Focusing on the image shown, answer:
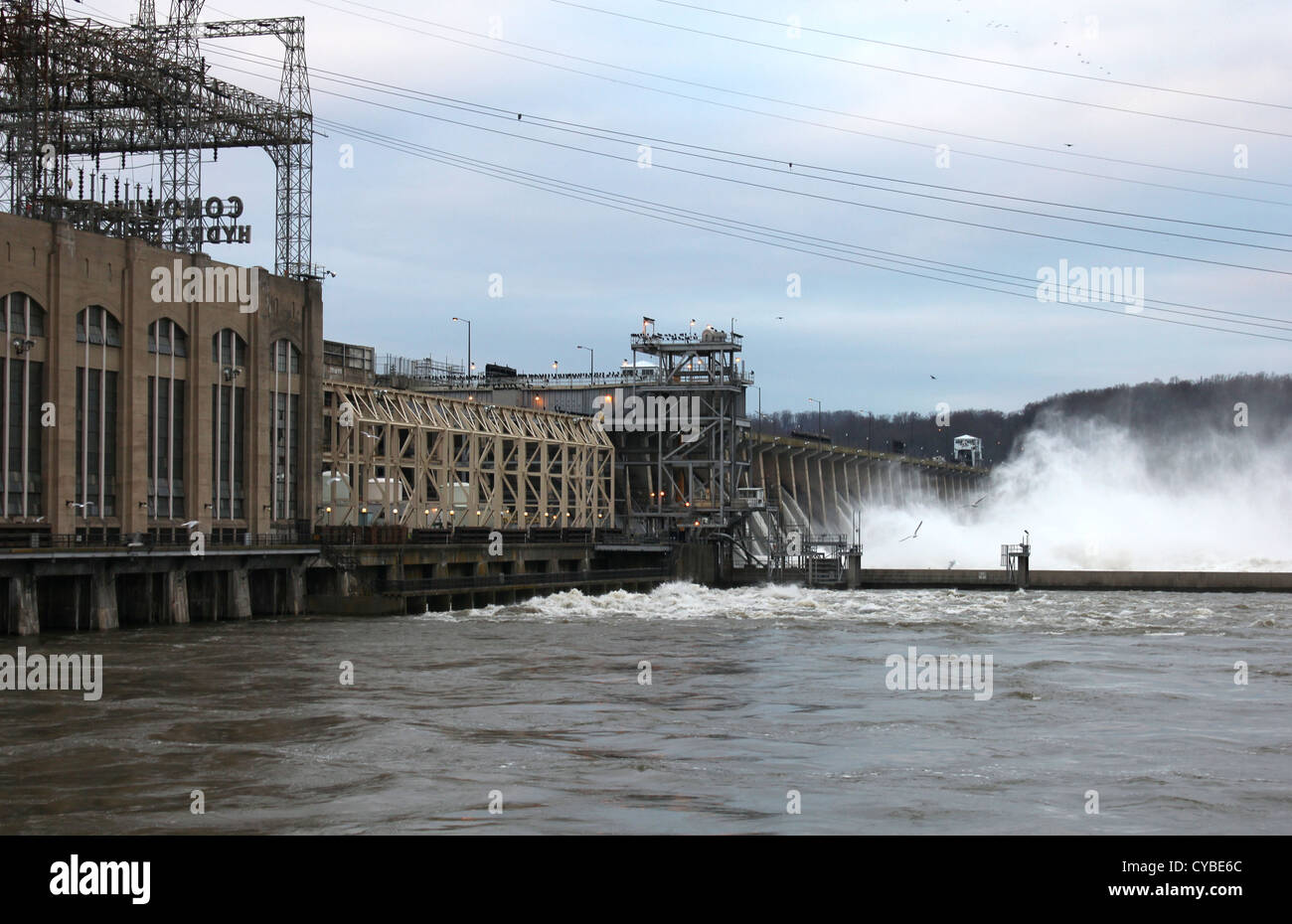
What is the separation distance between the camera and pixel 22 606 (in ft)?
161

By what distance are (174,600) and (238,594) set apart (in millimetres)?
3987

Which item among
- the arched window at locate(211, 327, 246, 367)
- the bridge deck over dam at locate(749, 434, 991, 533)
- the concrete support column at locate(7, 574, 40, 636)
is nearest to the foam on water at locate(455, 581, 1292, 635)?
the arched window at locate(211, 327, 246, 367)

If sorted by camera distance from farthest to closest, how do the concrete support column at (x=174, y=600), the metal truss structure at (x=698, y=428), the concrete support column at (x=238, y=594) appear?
1. the metal truss structure at (x=698, y=428)
2. the concrete support column at (x=238, y=594)
3. the concrete support column at (x=174, y=600)

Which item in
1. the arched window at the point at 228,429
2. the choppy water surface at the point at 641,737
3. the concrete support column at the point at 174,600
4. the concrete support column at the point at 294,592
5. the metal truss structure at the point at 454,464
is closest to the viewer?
the choppy water surface at the point at 641,737

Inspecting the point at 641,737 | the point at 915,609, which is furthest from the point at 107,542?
the point at 915,609

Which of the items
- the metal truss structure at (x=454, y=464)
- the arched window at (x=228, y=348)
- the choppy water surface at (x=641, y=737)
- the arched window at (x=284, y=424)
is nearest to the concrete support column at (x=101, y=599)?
the choppy water surface at (x=641, y=737)

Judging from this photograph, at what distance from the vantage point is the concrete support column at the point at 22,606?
160 ft

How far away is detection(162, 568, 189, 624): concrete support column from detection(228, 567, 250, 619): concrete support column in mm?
3306

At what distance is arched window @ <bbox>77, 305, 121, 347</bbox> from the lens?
55.4 meters

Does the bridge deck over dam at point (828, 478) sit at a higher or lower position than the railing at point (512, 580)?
higher

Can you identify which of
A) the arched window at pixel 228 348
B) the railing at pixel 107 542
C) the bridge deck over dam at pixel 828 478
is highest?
the arched window at pixel 228 348

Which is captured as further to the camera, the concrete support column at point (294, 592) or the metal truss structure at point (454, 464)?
the metal truss structure at point (454, 464)

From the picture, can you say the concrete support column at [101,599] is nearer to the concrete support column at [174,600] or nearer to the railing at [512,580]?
the concrete support column at [174,600]

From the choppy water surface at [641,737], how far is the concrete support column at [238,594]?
308 inches
